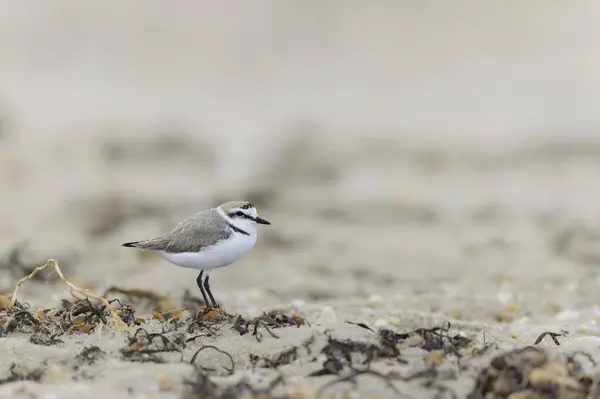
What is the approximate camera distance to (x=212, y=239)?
5.39 m

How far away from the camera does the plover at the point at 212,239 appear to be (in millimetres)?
5379

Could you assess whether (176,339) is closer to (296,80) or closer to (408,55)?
(296,80)

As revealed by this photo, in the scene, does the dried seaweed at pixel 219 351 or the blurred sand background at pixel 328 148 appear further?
the blurred sand background at pixel 328 148

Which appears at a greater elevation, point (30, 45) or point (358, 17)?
point (358, 17)

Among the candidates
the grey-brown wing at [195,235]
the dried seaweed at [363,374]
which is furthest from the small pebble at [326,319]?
the dried seaweed at [363,374]

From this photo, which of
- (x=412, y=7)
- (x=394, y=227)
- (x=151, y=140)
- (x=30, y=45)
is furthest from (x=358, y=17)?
(x=394, y=227)

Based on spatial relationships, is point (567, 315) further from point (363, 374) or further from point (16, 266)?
point (16, 266)

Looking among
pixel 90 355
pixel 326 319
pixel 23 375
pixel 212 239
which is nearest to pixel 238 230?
pixel 212 239

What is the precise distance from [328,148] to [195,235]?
10.5 meters

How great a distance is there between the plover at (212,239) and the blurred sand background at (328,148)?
3.22ft

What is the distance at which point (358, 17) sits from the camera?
28.6m

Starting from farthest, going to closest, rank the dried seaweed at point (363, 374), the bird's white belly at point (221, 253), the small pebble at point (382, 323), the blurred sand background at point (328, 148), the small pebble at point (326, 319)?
1. the blurred sand background at point (328, 148)
2. the small pebble at point (382, 323)
3. the bird's white belly at point (221, 253)
4. the small pebble at point (326, 319)
5. the dried seaweed at point (363, 374)

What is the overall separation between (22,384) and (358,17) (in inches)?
1005

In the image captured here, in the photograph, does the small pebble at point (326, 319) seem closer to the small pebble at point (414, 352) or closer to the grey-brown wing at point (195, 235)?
the small pebble at point (414, 352)
